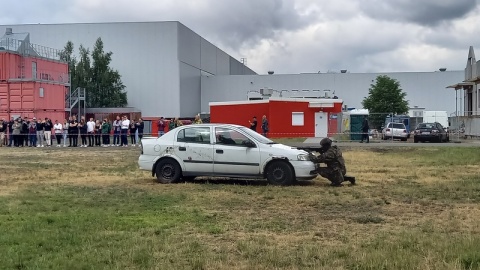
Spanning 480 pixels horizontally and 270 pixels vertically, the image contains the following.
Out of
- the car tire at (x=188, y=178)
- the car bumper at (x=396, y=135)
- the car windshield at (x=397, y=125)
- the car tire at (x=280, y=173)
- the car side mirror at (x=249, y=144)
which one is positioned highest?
the car windshield at (x=397, y=125)

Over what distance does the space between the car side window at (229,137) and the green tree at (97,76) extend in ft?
181

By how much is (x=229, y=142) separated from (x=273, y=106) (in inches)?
1093

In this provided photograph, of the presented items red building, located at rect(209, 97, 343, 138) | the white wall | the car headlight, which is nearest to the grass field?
the car headlight

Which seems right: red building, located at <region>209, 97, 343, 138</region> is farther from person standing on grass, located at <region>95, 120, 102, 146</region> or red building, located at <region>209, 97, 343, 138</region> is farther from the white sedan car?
the white sedan car

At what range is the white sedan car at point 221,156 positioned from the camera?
43.9ft

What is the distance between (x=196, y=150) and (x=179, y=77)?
5361 cm

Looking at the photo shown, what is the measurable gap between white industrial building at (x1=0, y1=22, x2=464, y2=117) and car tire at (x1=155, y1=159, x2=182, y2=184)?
50.6m

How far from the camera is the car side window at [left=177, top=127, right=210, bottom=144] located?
1384 cm

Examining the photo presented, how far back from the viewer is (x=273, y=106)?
135ft

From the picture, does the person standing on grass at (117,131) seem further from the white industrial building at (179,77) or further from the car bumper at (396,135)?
the white industrial building at (179,77)

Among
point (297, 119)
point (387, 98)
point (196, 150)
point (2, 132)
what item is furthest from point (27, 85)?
point (387, 98)

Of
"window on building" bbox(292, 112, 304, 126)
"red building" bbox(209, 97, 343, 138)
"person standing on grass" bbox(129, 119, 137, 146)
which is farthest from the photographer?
"window on building" bbox(292, 112, 304, 126)

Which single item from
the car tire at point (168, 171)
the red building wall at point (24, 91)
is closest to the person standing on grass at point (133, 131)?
the red building wall at point (24, 91)

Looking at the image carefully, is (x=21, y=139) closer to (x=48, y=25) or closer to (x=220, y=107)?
(x=220, y=107)
